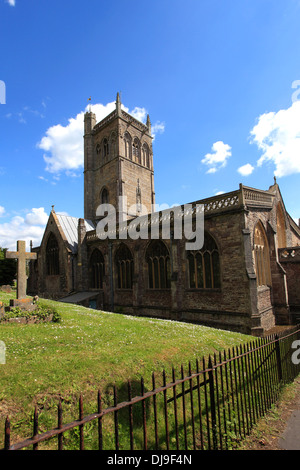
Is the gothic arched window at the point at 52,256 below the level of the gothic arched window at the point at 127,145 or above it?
below

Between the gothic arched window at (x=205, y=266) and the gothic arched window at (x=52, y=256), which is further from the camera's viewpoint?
the gothic arched window at (x=52, y=256)

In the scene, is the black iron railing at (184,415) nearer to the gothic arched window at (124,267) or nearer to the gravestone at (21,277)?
the gravestone at (21,277)

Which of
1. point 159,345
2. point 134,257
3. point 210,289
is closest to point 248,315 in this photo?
point 210,289

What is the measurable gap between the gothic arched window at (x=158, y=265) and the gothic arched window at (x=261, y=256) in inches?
225

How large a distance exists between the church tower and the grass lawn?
2083 cm

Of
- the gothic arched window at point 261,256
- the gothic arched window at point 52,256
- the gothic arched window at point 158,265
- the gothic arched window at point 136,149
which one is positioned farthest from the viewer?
the gothic arched window at point 136,149

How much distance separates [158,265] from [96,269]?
795cm

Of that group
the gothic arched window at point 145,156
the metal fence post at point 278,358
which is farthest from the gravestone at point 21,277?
the gothic arched window at point 145,156

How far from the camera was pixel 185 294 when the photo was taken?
1580 cm

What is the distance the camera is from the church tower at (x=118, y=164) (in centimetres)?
2972

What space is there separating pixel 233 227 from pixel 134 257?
26.2 ft

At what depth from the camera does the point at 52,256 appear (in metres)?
27.1
